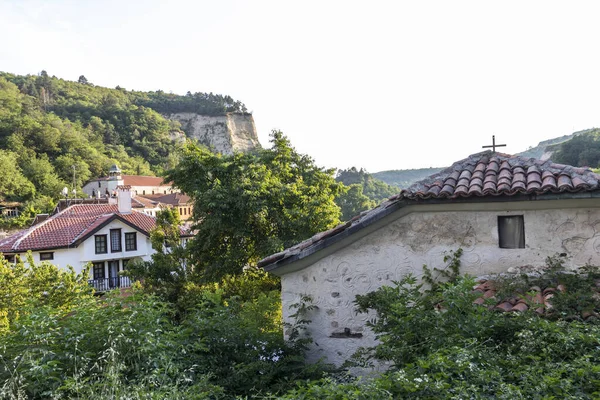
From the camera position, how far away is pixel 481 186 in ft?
21.3

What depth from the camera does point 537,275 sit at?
613 cm

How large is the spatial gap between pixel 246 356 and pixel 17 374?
8.08 feet

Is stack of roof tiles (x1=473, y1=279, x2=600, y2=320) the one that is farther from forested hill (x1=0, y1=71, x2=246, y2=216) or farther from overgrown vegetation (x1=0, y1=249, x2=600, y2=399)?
forested hill (x1=0, y1=71, x2=246, y2=216)

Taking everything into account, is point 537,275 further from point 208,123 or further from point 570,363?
point 208,123

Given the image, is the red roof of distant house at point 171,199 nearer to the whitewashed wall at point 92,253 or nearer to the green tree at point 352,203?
the green tree at point 352,203

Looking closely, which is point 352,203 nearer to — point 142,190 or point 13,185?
point 142,190

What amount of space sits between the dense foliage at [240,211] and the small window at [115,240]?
14.5 m

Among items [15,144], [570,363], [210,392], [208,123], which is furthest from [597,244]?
[208,123]

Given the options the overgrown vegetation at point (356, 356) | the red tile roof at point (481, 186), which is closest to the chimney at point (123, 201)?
the overgrown vegetation at point (356, 356)

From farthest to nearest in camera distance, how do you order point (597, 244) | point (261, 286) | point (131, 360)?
point (261, 286), point (597, 244), point (131, 360)

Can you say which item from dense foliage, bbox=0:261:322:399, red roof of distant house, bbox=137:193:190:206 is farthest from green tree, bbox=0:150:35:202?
dense foliage, bbox=0:261:322:399

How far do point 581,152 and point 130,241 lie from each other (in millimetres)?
41606

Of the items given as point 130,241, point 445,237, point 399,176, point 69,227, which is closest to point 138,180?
point 130,241

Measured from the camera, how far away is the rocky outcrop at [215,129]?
427ft
